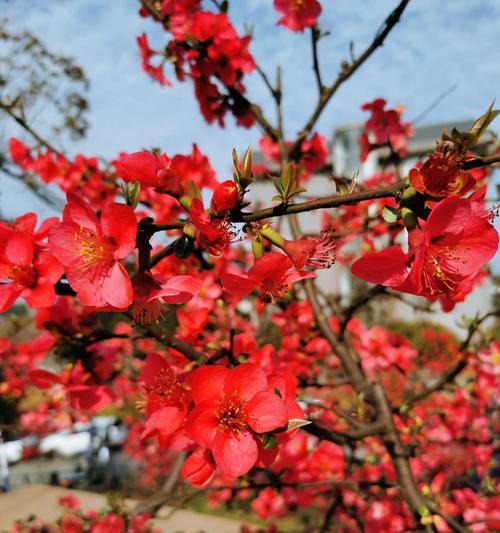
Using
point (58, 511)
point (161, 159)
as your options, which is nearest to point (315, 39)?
point (161, 159)

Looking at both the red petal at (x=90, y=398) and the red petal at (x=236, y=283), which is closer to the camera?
the red petal at (x=236, y=283)

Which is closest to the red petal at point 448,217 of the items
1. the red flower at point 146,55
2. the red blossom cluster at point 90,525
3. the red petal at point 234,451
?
the red petal at point 234,451

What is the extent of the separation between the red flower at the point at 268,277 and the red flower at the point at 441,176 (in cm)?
22

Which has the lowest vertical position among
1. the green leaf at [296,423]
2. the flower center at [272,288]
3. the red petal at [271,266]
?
the green leaf at [296,423]

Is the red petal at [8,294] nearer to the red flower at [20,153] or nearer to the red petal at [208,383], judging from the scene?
the red petal at [208,383]

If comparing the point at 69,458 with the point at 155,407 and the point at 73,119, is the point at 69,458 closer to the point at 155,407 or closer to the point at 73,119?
the point at 73,119

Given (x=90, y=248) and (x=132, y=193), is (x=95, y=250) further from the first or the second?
(x=132, y=193)

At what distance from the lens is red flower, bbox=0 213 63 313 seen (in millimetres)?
952

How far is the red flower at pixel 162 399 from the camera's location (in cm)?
Answer: 98

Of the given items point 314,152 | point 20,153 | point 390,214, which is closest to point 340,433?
point 390,214

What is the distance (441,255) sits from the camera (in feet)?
2.71

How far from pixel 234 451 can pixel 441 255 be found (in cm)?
49

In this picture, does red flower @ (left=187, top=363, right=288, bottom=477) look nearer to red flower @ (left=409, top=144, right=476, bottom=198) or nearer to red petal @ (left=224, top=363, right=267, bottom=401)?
red petal @ (left=224, top=363, right=267, bottom=401)

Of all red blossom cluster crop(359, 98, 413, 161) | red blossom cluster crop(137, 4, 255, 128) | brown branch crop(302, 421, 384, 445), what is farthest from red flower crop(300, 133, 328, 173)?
brown branch crop(302, 421, 384, 445)
